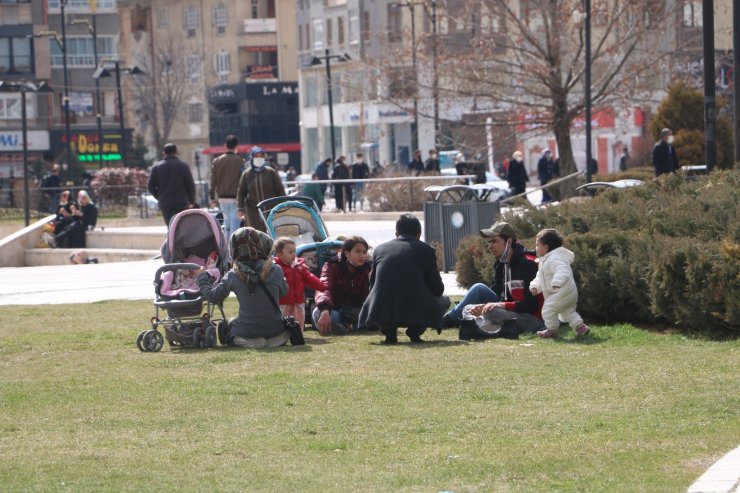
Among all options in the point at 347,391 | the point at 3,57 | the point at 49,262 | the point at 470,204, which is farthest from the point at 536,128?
the point at 3,57

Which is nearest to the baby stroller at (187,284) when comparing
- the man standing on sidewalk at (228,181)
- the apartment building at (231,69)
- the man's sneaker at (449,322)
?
the man's sneaker at (449,322)

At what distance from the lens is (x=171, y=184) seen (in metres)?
21.5

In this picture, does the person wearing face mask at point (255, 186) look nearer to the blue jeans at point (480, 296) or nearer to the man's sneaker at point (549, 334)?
the blue jeans at point (480, 296)

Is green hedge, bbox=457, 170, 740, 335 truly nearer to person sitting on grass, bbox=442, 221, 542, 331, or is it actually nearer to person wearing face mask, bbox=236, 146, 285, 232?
person sitting on grass, bbox=442, 221, 542, 331

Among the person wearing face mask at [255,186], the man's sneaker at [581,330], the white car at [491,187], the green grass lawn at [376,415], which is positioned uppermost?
the person wearing face mask at [255,186]

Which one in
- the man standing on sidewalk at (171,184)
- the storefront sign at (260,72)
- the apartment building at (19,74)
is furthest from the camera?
the storefront sign at (260,72)

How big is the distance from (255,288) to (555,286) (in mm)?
2655

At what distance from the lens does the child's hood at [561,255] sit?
13.4 meters

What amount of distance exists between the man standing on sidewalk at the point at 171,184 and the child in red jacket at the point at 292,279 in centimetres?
721

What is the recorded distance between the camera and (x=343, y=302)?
14.8m

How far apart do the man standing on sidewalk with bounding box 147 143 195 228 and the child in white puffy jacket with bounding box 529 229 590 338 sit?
29.3 ft

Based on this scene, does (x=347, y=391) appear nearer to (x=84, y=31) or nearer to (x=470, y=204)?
(x=470, y=204)

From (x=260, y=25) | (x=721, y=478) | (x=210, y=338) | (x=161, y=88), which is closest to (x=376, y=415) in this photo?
(x=721, y=478)

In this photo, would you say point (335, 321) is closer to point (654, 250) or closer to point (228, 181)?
point (654, 250)
